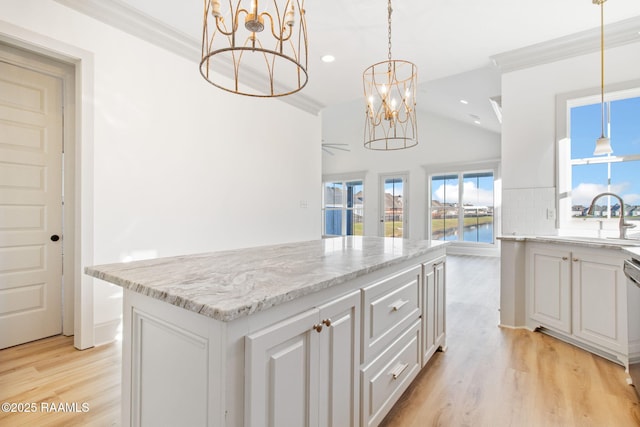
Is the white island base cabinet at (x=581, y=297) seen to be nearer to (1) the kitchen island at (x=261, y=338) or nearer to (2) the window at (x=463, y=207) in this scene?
(1) the kitchen island at (x=261, y=338)

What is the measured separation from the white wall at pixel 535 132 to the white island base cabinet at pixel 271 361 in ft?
7.59

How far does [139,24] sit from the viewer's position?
8.89 ft

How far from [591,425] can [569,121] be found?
2624mm

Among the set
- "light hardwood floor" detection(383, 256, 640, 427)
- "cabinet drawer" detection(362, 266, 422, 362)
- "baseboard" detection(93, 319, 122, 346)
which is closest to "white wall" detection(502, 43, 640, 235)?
"light hardwood floor" detection(383, 256, 640, 427)

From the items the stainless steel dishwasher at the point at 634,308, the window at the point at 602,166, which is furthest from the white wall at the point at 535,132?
the stainless steel dishwasher at the point at 634,308

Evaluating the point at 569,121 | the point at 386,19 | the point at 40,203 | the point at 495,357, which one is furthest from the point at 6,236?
the point at 569,121

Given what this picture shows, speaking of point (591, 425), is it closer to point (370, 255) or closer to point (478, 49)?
point (370, 255)

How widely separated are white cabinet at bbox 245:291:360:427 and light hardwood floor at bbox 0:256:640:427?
62 centimetres

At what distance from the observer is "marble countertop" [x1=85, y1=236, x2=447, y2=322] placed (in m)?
0.86

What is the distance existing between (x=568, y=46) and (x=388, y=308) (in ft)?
10.5

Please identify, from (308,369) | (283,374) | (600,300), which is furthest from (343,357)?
(600,300)

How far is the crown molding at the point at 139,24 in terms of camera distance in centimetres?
244

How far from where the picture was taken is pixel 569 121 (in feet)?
9.98

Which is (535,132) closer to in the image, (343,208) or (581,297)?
(581,297)
